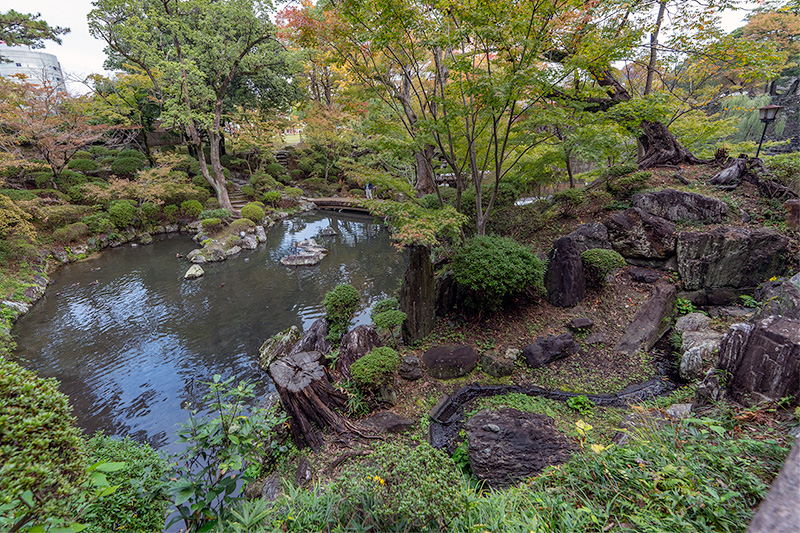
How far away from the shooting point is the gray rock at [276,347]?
6.70m

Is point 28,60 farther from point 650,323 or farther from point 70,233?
point 650,323

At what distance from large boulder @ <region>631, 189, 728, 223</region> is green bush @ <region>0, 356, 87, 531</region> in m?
10.1

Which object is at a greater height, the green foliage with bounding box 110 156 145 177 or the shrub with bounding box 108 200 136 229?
the green foliage with bounding box 110 156 145 177

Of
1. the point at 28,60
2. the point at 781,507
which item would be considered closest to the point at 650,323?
the point at 781,507

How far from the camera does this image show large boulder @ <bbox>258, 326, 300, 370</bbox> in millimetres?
6695

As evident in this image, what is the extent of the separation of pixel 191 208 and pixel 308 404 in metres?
17.3

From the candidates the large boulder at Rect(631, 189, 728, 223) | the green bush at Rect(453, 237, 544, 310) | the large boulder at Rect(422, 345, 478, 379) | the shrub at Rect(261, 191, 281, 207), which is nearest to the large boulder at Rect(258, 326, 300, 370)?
the large boulder at Rect(422, 345, 478, 379)

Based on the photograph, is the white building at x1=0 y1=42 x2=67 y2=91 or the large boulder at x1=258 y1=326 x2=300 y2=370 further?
the white building at x1=0 y1=42 x2=67 y2=91

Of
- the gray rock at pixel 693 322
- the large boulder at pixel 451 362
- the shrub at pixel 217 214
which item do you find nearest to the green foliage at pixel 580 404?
the large boulder at pixel 451 362

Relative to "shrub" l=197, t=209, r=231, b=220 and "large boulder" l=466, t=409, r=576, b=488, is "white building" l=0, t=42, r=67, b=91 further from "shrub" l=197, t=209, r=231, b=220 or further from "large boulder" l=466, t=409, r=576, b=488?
"large boulder" l=466, t=409, r=576, b=488

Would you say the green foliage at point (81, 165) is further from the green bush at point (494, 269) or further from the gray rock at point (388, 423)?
the gray rock at point (388, 423)

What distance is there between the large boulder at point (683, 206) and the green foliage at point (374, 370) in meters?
7.37

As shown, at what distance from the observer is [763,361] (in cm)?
282

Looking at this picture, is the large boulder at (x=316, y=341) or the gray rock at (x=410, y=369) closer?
the gray rock at (x=410, y=369)
